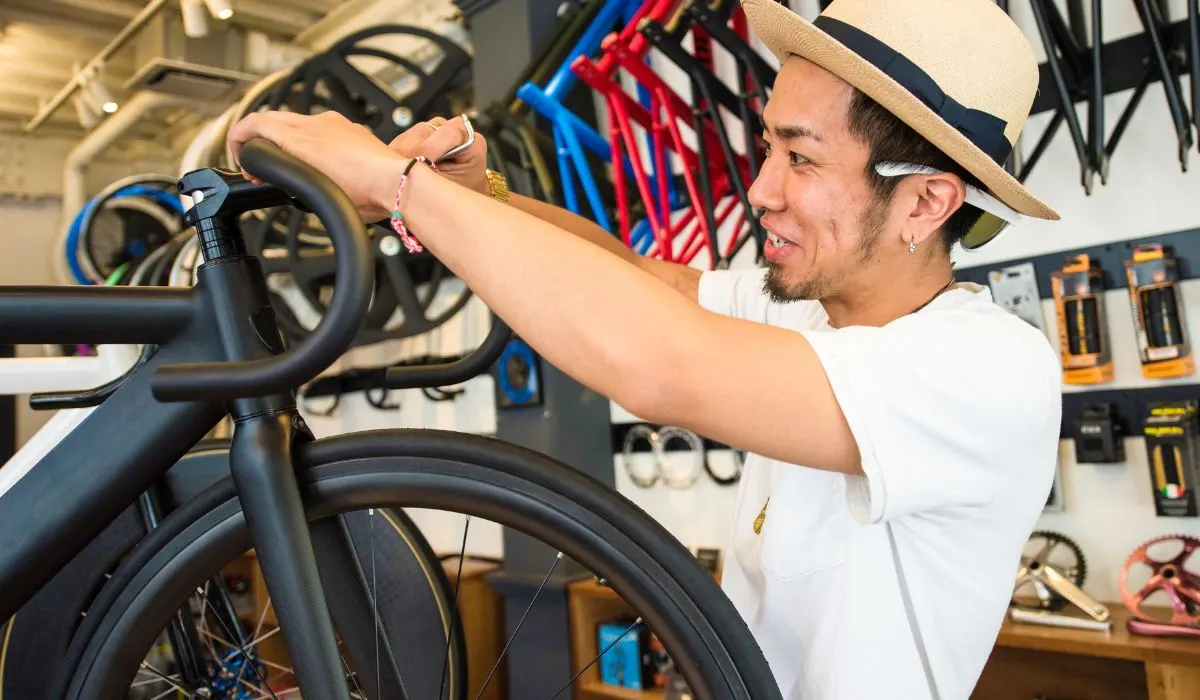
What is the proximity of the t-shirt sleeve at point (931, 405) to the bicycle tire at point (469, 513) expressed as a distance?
0.60 ft

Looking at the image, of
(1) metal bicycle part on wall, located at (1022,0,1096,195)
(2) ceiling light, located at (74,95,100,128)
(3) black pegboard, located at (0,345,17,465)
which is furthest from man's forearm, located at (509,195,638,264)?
(3) black pegboard, located at (0,345,17,465)

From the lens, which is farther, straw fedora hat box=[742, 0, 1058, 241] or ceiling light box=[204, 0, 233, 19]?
ceiling light box=[204, 0, 233, 19]

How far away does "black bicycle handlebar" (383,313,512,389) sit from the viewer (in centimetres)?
89

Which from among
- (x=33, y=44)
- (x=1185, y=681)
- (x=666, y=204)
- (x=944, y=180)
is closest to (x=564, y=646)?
(x=666, y=204)

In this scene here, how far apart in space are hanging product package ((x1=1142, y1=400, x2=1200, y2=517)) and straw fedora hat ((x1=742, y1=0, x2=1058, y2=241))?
103 cm

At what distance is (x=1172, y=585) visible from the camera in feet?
5.09

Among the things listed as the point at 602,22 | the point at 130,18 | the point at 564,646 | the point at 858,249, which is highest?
the point at 130,18

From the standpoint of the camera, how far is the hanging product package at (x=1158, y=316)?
64.8 inches

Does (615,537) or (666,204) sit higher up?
(666,204)

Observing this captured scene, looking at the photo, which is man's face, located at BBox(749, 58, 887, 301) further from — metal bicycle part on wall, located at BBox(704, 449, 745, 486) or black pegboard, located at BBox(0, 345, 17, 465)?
black pegboard, located at BBox(0, 345, 17, 465)

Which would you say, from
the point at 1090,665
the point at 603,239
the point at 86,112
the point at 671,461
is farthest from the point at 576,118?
the point at 86,112

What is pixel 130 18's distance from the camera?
3707 mm

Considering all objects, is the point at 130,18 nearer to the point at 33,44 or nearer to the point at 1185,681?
→ the point at 33,44

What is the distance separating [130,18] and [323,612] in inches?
155
